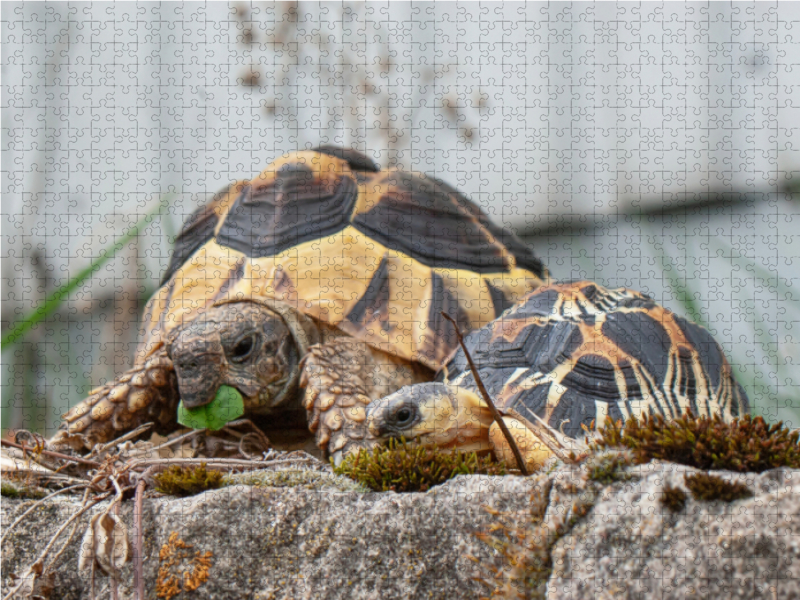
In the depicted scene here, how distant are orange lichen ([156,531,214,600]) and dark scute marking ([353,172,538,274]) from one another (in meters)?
1.59

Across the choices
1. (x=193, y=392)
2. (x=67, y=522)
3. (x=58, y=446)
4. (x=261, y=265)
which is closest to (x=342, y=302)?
(x=261, y=265)

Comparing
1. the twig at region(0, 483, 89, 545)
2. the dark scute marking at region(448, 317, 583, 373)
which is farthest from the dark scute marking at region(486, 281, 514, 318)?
the twig at region(0, 483, 89, 545)

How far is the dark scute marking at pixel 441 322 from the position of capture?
7.56 ft

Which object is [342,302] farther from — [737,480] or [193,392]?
[737,480]

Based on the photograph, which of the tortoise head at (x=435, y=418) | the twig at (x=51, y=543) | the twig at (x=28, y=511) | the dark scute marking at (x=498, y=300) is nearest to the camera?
the twig at (x=51, y=543)

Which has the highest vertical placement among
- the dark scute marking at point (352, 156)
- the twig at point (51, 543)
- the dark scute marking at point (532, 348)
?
the dark scute marking at point (352, 156)

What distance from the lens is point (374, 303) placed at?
7.94 feet

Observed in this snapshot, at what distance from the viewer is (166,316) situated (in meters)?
2.59

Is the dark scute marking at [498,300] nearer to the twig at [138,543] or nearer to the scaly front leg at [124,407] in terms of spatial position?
the scaly front leg at [124,407]

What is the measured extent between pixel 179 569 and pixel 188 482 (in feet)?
0.62

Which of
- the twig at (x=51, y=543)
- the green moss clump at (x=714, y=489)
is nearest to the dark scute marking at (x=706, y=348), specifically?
the green moss clump at (x=714, y=489)

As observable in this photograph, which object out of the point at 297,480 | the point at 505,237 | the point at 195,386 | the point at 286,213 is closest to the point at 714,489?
the point at 297,480

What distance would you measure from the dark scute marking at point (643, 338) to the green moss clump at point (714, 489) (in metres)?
0.99

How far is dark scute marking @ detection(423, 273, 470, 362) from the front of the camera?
2.30m
